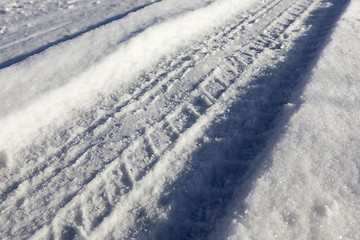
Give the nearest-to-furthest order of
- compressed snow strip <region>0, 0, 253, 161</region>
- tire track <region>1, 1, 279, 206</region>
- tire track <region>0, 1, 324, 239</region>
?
tire track <region>0, 1, 324, 239</region>
tire track <region>1, 1, 279, 206</region>
compressed snow strip <region>0, 0, 253, 161</region>

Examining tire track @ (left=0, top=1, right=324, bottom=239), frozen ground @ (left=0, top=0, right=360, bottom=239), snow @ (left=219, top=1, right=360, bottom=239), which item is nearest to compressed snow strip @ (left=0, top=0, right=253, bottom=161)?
frozen ground @ (left=0, top=0, right=360, bottom=239)

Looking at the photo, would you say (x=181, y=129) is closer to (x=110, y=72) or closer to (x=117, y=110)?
(x=117, y=110)

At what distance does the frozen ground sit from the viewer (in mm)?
1751

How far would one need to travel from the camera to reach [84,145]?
232 cm

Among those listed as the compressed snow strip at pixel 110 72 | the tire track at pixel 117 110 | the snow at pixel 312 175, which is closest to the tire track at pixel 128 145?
the tire track at pixel 117 110

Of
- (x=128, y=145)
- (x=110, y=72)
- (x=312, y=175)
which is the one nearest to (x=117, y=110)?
(x=128, y=145)

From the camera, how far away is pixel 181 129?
2.39 meters

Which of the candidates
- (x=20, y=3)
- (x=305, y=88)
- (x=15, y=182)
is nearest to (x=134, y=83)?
(x=15, y=182)

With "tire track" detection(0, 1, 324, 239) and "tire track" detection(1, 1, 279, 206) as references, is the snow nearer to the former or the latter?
"tire track" detection(0, 1, 324, 239)

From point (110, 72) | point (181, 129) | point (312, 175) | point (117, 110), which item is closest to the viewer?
point (312, 175)

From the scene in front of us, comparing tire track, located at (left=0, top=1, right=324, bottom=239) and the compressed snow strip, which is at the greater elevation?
the compressed snow strip

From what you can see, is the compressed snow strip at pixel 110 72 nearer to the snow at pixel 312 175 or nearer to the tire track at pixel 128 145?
the tire track at pixel 128 145

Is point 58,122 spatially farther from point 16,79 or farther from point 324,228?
point 324,228

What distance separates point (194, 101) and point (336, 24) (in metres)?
2.50
